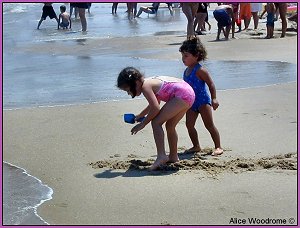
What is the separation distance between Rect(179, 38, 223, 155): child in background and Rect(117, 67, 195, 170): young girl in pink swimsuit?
0.33 meters

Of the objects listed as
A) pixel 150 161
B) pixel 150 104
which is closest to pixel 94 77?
pixel 150 161

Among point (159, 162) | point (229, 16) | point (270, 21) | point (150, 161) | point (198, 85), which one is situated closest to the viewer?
point (159, 162)

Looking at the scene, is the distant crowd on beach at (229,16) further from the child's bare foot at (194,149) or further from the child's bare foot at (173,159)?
the child's bare foot at (173,159)

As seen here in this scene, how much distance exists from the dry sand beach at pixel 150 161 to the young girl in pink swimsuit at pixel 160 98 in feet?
0.71

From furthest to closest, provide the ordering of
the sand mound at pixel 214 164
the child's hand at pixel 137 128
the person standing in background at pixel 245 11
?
the person standing in background at pixel 245 11, the child's hand at pixel 137 128, the sand mound at pixel 214 164

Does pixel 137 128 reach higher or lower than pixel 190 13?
higher

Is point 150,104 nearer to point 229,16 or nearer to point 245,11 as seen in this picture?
point 229,16

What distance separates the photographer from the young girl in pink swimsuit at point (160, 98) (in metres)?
6.12

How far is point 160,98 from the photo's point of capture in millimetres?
6301

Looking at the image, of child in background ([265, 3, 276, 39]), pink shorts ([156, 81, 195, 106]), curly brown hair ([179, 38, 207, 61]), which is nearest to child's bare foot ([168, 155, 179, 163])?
pink shorts ([156, 81, 195, 106])

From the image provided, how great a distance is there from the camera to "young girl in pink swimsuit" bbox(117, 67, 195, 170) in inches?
241

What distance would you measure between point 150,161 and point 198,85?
34.5 inches

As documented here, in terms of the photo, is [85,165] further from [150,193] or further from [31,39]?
[31,39]

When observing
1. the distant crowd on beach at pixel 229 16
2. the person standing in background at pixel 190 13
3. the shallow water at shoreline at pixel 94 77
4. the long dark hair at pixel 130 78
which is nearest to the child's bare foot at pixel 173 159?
the long dark hair at pixel 130 78
